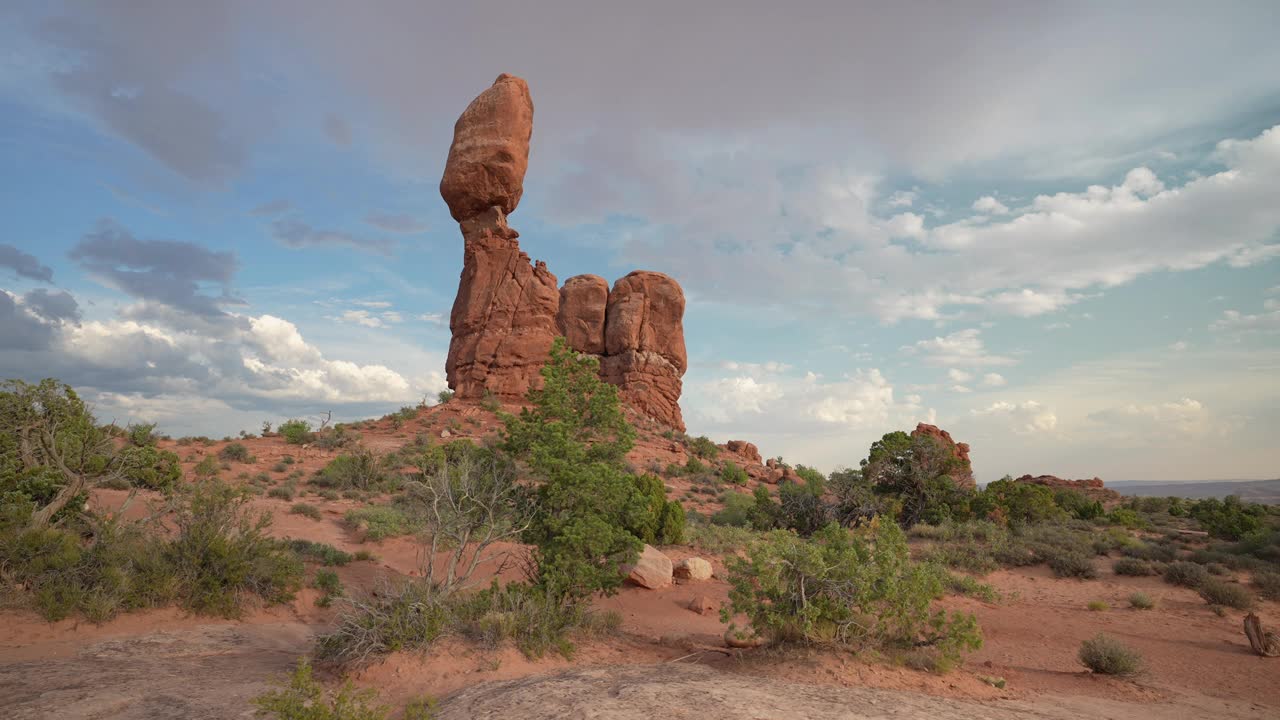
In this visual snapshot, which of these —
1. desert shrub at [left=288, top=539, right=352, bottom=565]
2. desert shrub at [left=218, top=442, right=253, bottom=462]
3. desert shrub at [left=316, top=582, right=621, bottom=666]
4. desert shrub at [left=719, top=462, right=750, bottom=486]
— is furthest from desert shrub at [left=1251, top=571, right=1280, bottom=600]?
desert shrub at [left=218, top=442, right=253, bottom=462]

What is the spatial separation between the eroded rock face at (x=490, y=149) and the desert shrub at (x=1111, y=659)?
105ft

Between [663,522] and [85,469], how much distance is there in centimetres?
1310

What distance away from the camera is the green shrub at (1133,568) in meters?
13.8

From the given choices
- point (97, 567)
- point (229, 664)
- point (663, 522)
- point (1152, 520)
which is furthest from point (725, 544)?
point (1152, 520)

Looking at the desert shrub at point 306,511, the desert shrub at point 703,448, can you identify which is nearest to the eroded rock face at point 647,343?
the desert shrub at point 703,448

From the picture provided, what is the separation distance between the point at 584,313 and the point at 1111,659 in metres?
41.9

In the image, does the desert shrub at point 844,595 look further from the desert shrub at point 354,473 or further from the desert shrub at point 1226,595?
the desert shrub at point 354,473

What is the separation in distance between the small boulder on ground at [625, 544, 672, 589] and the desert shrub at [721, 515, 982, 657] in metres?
4.81

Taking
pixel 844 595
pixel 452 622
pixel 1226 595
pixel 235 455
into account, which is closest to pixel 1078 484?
pixel 1226 595

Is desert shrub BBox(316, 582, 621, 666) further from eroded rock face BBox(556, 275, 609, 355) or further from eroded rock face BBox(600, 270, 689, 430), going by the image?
eroded rock face BBox(556, 275, 609, 355)

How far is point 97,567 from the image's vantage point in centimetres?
1031

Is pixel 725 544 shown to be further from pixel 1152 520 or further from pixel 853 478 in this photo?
pixel 1152 520

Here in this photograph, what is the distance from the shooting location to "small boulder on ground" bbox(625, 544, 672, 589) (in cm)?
1298

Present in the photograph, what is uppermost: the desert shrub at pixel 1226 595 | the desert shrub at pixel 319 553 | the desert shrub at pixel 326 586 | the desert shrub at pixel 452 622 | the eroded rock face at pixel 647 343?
the eroded rock face at pixel 647 343
